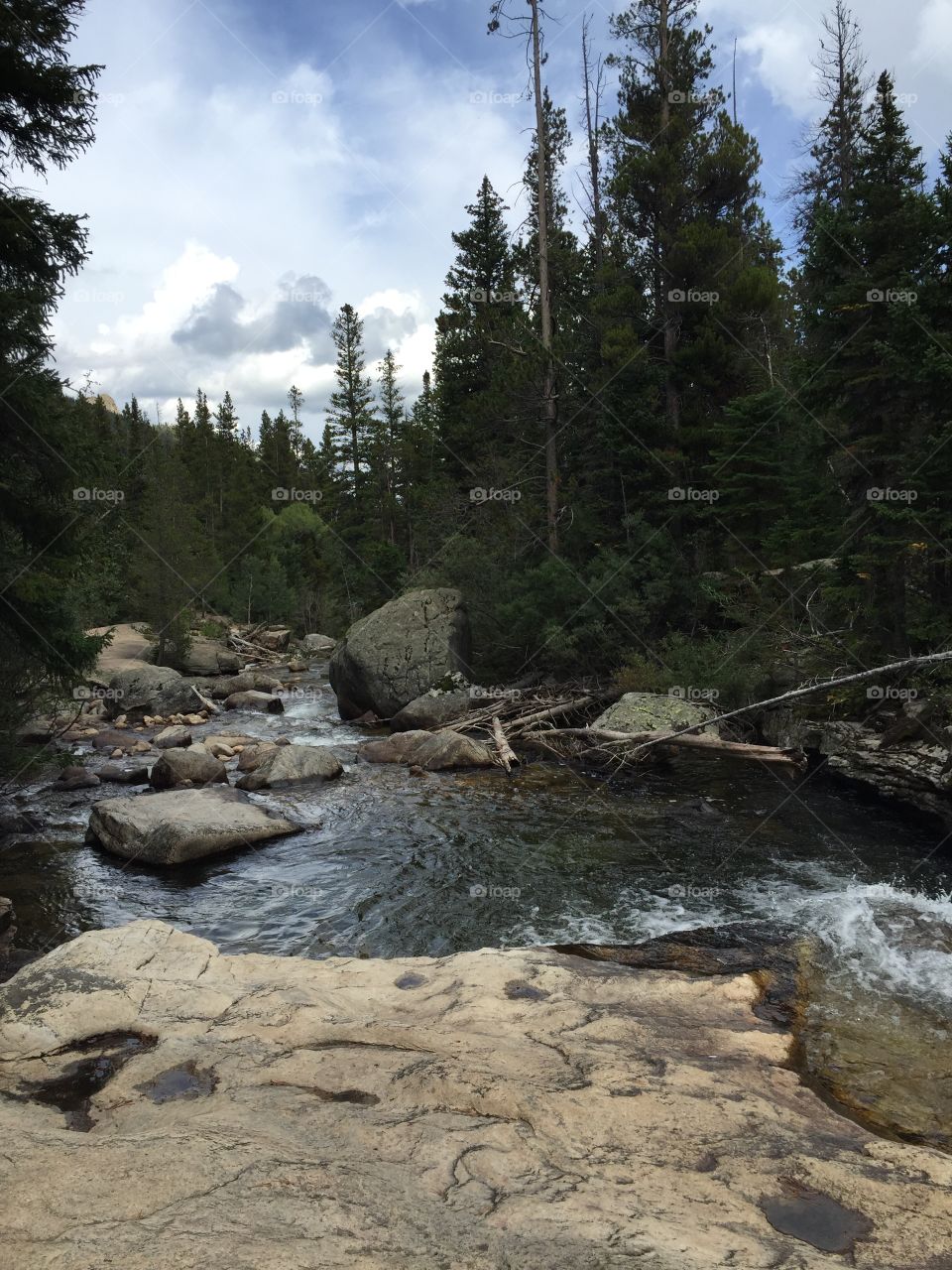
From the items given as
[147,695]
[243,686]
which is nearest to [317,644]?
[243,686]

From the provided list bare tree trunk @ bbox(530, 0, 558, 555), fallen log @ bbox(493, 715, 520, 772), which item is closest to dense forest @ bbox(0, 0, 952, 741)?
bare tree trunk @ bbox(530, 0, 558, 555)

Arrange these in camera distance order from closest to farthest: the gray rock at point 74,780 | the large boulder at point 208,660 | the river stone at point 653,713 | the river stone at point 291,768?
the river stone at point 291,768 < the gray rock at point 74,780 < the river stone at point 653,713 < the large boulder at point 208,660

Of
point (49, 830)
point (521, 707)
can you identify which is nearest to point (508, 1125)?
point (49, 830)

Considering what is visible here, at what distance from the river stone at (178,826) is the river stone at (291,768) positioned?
2043mm

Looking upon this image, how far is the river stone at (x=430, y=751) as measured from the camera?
572 inches

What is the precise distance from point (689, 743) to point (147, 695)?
16272 mm

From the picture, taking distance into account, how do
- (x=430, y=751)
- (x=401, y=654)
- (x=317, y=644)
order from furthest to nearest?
1. (x=317, y=644)
2. (x=401, y=654)
3. (x=430, y=751)

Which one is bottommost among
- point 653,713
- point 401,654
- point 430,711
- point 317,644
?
point 430,711

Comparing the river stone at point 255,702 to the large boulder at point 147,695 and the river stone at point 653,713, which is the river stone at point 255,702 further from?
the river stone at point 653,713

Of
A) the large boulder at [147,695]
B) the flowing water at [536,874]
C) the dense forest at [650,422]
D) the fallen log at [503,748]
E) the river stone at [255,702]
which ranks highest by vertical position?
the dense forest at [650,422]

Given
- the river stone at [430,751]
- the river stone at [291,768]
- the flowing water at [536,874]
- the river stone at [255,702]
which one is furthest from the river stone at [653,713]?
the river stone at [255,702]

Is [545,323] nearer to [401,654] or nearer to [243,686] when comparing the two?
[401,654]

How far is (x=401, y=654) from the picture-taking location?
20016 mm

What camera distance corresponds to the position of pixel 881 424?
12.2 meters
